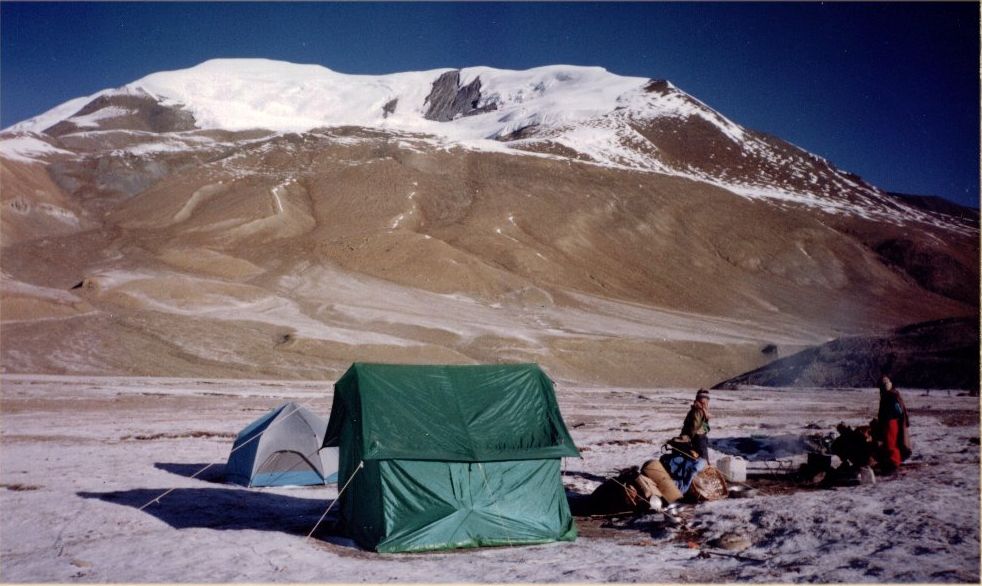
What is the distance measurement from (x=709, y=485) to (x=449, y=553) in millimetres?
4457

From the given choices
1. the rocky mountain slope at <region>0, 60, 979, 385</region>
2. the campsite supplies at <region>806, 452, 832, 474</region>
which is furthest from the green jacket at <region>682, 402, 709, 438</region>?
the rocky mountain slope at <region>0, 60, 979, 385</region>

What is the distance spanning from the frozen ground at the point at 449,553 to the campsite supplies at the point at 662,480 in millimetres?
447

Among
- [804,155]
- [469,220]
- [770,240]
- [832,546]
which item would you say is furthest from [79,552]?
[804,155]

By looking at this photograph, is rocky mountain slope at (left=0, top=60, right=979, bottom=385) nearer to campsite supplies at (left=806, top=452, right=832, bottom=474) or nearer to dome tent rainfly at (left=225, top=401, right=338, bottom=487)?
dome tent rainfly at (left=225, top=401, right=338, bottom=487)

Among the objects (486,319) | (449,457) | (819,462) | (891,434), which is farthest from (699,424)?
(486,319)

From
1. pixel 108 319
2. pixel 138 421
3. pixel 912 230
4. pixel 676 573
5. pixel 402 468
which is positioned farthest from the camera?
pixel 912 230

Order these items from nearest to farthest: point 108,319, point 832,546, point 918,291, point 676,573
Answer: point 676,573
point 832,546
point 108,319
point 918,291

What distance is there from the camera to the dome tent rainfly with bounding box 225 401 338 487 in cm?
1482

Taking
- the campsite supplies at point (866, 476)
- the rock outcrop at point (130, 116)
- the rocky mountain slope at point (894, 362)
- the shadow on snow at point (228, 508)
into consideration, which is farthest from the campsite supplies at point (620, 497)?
the rock outcrop at point (130, 116)

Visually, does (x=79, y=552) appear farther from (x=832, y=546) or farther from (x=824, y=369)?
(x=824, y=369)

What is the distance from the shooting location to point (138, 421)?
23453mm

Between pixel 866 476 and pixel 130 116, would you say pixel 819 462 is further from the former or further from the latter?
pixel 130 116

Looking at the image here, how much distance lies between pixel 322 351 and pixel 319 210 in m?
40.3

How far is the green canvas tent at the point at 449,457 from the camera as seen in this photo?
10.3 meters
